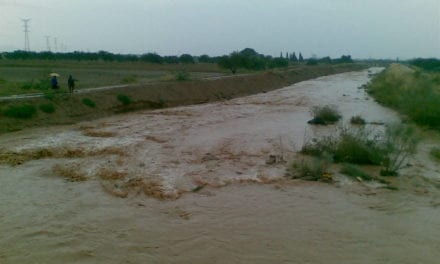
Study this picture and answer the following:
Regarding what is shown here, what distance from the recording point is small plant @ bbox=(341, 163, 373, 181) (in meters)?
11.4

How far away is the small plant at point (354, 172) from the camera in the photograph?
11406 millimetres

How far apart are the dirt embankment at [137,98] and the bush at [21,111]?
176 millimetres

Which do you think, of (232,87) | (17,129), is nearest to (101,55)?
(232,87)

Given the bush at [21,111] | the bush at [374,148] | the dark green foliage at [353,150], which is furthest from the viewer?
the bush at [21,111]

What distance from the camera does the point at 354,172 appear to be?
11570 millimetres

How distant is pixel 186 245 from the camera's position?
739cm

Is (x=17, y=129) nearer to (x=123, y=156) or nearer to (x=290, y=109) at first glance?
(x=123, y=156)

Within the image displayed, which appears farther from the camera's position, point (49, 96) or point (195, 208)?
point (49, 96)

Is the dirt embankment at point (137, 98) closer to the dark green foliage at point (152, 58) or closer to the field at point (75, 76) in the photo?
the field at point (75, 76)

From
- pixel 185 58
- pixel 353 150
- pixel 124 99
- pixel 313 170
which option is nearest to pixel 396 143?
pixel 353 150

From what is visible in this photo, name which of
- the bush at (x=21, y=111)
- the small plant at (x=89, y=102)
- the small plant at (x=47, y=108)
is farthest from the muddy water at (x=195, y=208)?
the small plant at (x=89, y=102)

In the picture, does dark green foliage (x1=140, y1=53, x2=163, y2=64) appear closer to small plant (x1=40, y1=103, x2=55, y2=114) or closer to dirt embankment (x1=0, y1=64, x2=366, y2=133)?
dirt embankment (x1=0, y1=64, x2=366, y2=133)

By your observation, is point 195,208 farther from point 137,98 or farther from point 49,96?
point 137,98

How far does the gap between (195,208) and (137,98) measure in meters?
18.7
